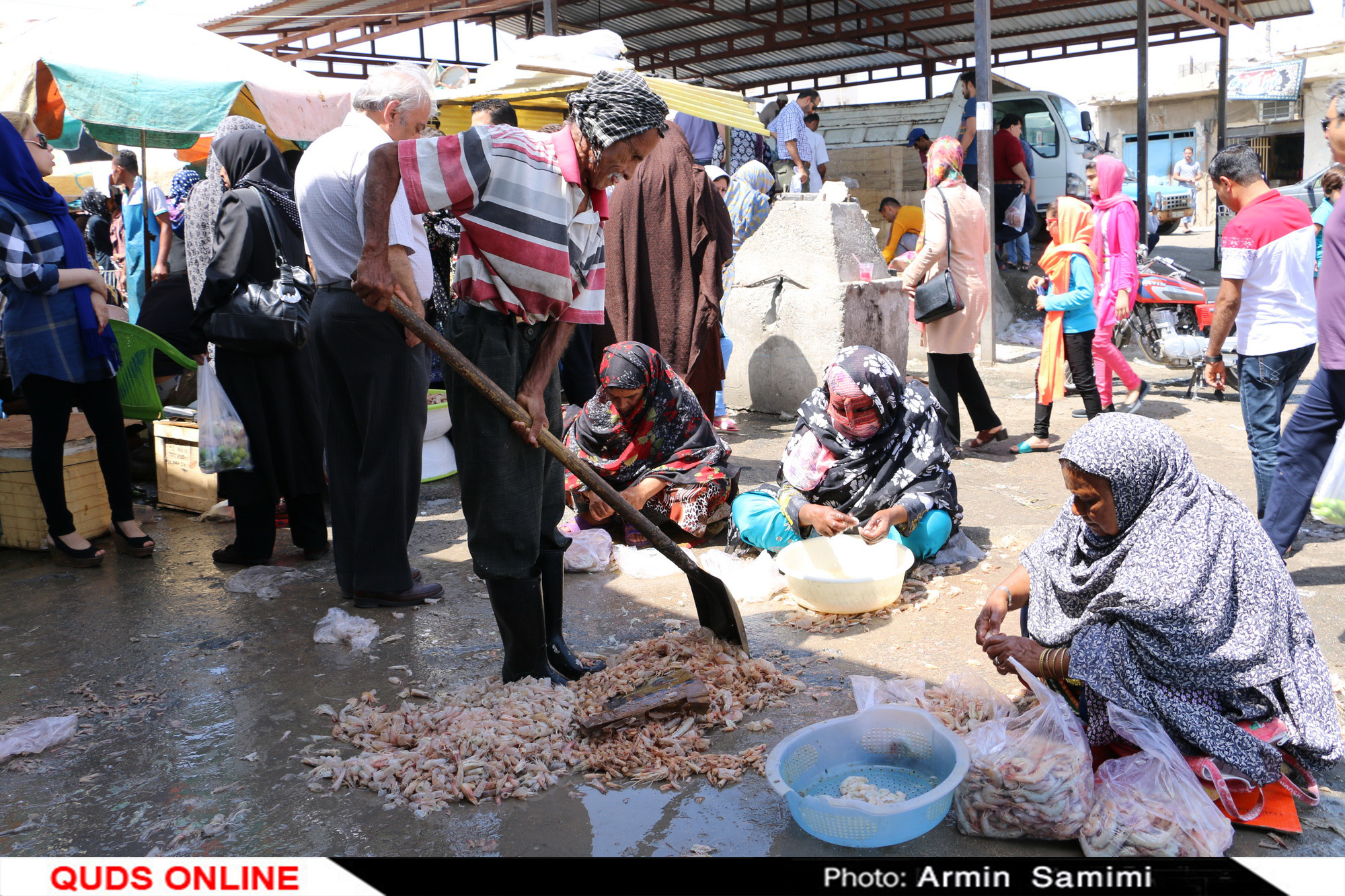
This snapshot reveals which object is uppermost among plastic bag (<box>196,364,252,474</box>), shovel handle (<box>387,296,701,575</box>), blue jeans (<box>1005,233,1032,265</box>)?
blue jeans (<box>1005,233,1032,265</box>)

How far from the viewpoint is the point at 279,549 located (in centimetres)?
485

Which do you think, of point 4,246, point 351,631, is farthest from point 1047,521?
point 4,246

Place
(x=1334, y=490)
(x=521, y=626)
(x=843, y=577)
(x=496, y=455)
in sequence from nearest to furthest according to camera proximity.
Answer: (x=496, y=455), (x=521, y=626), (x=1334, y=490), (x=843, y=577)

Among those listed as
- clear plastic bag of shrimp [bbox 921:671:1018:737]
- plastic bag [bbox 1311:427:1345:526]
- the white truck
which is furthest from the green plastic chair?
the white truck

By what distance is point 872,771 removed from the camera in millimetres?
2572

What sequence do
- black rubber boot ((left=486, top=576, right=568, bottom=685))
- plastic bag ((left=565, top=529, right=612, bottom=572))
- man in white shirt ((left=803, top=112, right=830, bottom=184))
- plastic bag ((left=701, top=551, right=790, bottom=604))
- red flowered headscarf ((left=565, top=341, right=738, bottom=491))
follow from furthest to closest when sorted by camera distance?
man in white shirt ((left=803, top=112, right=830, bottom=184)) < red flowered headscarf ((left=565, top=341, right=738, bottom=491)) < plastic bag ((left=565, top=529, right=612, bottom=572)) < plastic bag ((left=701, top=551, right=790, bottom=604)) < black rubber boot ((left=486, top=576, right=568, bottom=685))

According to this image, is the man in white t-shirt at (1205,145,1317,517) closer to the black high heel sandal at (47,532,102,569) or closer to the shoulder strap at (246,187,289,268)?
the shoulder strap at (246,187,289,268)

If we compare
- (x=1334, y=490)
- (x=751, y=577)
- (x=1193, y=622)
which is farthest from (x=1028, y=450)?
(x=1193, y=622)

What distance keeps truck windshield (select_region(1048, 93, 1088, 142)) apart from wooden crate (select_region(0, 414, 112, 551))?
12.7m

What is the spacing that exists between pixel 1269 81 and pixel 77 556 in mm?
28634

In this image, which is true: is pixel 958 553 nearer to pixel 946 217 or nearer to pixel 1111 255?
pixel 946 217

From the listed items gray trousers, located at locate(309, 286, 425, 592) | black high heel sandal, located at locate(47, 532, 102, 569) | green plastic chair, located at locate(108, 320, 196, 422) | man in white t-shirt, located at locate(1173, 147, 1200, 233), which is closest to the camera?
gray trousers, located at locate(309, 286, 425, 592)

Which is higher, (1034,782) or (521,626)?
(521,626)

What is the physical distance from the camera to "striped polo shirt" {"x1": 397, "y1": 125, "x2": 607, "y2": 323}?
96.2 inches
